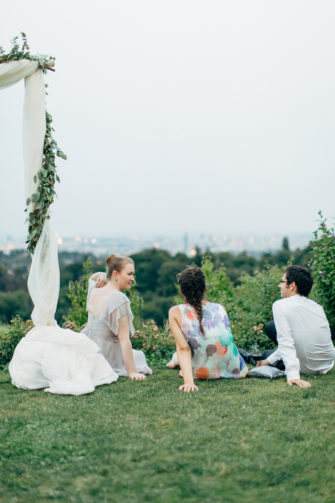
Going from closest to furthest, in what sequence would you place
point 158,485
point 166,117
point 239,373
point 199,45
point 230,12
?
point 158,485, point 239,373, point 230,12, point 199,45, point 166,117

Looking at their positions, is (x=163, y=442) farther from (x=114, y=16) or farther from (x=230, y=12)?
(x=230, y=12)

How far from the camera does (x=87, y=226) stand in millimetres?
41625

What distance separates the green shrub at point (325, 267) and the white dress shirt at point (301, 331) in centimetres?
212

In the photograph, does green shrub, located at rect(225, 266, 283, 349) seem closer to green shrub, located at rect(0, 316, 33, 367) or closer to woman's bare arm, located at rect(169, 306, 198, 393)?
woman's bare arm, located at rect(169, 306, 198, 393)

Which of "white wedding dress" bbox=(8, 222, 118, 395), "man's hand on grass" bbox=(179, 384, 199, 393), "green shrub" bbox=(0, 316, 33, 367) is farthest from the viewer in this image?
"green shrub" bbox=(0, 316, 33, 367)

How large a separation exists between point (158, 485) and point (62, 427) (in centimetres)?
116

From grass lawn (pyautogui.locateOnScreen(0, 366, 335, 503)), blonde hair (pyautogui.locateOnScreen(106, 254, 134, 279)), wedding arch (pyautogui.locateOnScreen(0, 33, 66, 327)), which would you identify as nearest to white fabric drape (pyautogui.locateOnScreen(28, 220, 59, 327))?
wedding arch (pyautogui.locateOnScreen(0, 33, 66, 327))

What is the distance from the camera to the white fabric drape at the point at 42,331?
197 inches

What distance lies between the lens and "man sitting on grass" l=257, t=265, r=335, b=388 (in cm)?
491

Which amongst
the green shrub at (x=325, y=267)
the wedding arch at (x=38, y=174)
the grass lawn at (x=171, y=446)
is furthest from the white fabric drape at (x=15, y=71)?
the green shrub at (x=325, y=267)

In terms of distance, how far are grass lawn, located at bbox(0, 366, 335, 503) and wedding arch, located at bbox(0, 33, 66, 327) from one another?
1.17 metres

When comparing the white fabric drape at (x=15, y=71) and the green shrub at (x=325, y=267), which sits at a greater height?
the white fabric drape at (x=15, y=71)

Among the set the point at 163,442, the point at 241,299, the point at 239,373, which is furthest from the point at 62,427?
the point at 241,299

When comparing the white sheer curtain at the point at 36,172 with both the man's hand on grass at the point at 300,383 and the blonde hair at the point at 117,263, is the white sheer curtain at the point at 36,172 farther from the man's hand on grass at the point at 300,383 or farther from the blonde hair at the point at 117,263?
the man's hand on grass at the point at 300,383
